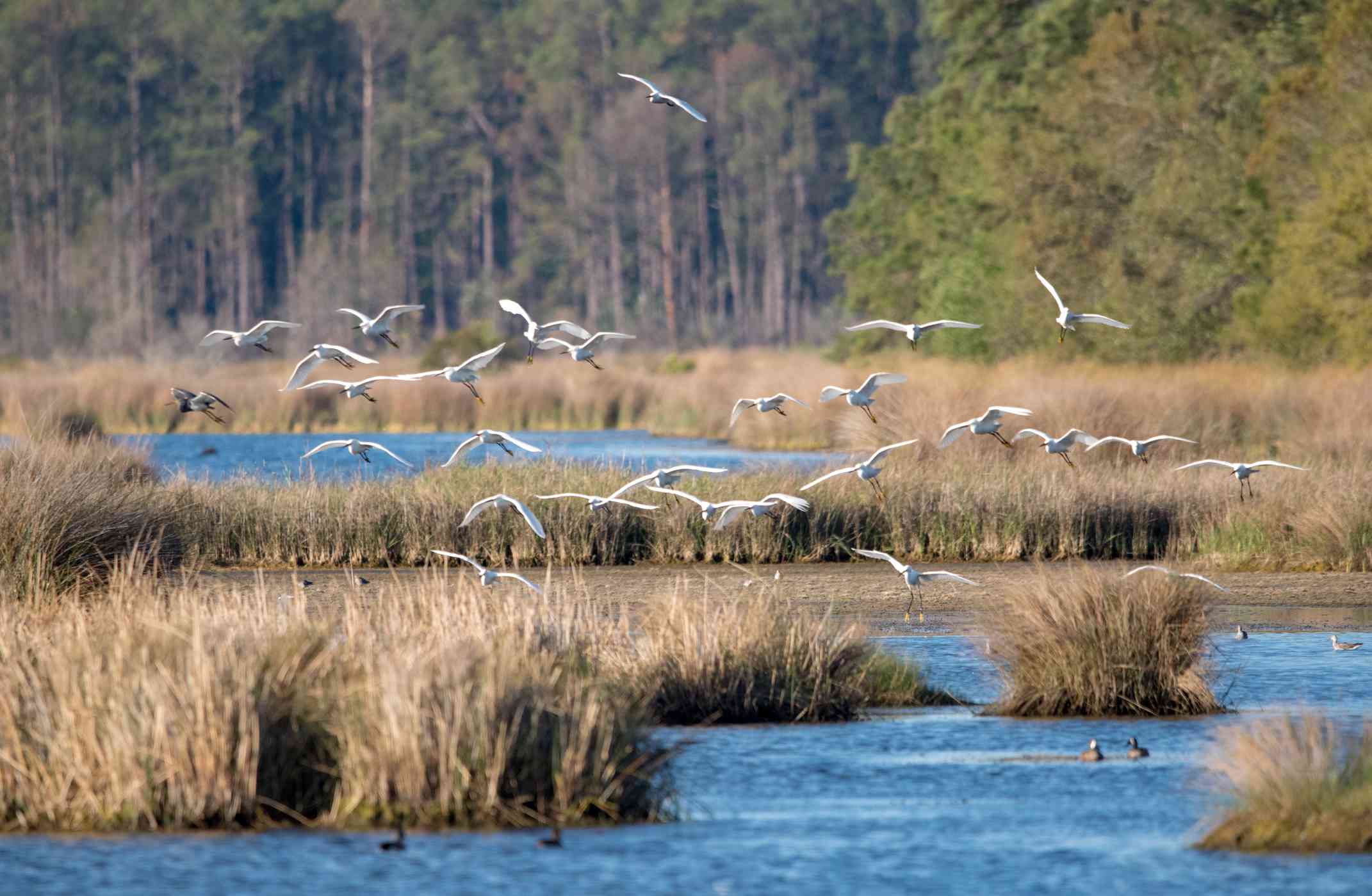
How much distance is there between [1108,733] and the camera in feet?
44.1

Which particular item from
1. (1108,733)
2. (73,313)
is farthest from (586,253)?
(1108,733)

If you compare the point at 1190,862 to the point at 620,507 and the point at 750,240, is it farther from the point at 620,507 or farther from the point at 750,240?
the point at 750,240

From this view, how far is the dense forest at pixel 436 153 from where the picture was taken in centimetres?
8556

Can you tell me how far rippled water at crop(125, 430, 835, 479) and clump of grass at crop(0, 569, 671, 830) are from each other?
18144mm

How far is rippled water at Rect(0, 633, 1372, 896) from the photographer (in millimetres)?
9773

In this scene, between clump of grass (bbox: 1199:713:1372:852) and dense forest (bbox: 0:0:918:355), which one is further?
dense forest (bbox: 0:0:918:355)

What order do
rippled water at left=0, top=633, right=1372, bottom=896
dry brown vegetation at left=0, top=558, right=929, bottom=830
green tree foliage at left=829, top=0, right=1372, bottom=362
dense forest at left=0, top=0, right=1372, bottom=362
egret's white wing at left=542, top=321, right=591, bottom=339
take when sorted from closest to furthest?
1. rippled water at left=0, top=633, right=1372, bottom=896
2. dry brown vegetation at left=0, top=558, right=929, bottom=830
3. egret's white wing at left=542, top=321, right=591, bottom=339
4. green tree foliage at left=829, top=0, right=1372, bottom=362
5. dense forest at left=0, top=0, right=1372, bottom=362

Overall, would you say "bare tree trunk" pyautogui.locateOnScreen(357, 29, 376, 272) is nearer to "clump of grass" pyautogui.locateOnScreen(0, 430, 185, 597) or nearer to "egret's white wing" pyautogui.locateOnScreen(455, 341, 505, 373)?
"clump of grass" pyautogui.locateOnScreen(0, 430, 185, 597)

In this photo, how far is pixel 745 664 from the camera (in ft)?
45.1

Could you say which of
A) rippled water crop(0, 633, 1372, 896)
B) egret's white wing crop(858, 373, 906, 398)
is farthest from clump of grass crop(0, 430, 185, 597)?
egret's white wing crop(858, 373, 906, 398)

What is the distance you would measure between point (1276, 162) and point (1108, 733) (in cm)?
3140

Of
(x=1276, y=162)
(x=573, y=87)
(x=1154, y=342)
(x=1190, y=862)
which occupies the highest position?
(x=573, y=87)

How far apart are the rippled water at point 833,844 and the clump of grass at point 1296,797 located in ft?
0.36

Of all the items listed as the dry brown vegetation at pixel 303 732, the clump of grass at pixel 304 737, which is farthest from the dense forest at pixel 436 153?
the clump of grass at pixel 304 737
